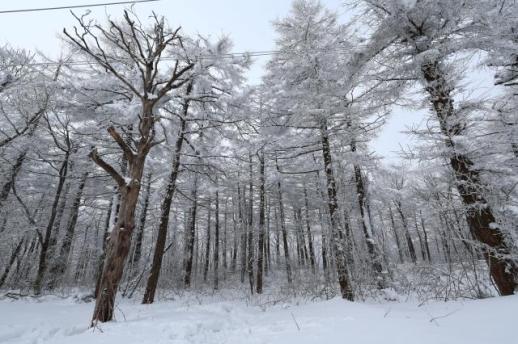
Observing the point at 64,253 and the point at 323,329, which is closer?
the point at 323,329

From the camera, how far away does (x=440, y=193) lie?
235 inches

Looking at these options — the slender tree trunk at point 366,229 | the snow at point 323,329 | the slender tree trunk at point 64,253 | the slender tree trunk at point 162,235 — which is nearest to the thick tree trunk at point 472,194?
the snow at point 323,329

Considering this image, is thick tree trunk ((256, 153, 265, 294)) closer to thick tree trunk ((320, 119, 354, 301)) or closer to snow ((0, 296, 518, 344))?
thick tree trunk ((320, 119, 354, 301))

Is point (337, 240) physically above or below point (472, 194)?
below

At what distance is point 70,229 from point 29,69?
7.87 metres

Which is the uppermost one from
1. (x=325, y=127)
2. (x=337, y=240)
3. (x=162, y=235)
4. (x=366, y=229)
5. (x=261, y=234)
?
(x=325, y=127)

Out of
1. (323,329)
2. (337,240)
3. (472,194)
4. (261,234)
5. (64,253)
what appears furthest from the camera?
(261,234)

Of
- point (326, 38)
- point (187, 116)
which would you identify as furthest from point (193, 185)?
point (326, 38)

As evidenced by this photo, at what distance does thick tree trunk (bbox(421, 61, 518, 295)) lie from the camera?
4.94 metres

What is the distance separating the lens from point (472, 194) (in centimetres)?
559

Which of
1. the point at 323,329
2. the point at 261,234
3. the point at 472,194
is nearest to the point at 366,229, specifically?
the point at 472,194

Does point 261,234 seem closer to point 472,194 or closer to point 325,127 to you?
point 325,127

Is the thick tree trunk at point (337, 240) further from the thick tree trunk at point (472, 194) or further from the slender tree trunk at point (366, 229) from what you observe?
the thick tree trunk at point (472, 194)

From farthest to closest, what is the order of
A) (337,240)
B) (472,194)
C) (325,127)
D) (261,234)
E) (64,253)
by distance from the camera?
(261,234) → (64,253) → (325,127) → (337,240) → (472,194)
